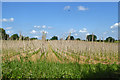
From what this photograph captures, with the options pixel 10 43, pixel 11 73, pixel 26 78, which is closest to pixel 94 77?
pixel 26 78

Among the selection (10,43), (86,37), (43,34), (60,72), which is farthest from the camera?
(10,43)

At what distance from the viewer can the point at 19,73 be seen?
18.4ft

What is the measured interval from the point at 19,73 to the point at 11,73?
1.70 feet

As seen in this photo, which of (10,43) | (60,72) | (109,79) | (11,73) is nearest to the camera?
(109,79)

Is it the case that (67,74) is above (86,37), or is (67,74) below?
below

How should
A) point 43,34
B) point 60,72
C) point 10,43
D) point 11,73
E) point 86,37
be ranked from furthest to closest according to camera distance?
point 10,43 → point 86,37 → point 43,34 → point 11,73 → point 60,72

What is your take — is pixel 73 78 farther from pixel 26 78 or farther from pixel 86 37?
pixel 86 37

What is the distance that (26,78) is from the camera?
17.3 ft

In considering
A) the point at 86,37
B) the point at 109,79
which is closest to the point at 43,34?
the point at 86,37

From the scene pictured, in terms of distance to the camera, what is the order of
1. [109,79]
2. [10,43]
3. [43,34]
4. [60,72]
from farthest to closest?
[10,43]
[43,34]
[60,72]
[109,79]

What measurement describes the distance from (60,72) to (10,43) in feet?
47.0

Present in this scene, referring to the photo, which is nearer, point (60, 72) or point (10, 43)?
point (60, 72)

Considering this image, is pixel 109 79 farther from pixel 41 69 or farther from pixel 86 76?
pixel 41 69

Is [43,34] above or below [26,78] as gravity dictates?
above
